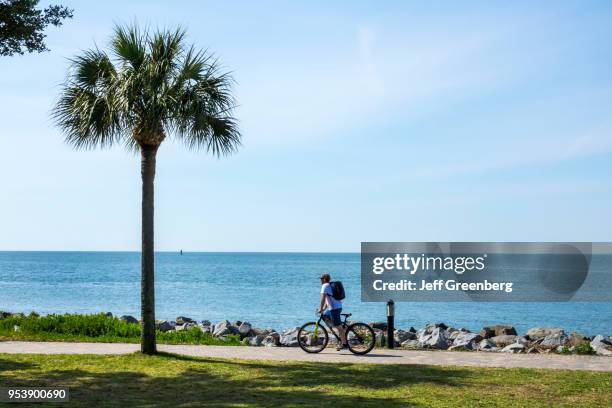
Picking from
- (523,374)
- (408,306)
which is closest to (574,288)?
(408,306)

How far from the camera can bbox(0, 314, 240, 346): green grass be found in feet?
62.4

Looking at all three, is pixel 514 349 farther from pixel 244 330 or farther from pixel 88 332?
pixel 88 332

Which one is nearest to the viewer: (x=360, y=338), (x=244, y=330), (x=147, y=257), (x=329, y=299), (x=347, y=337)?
(x=147, y=257)

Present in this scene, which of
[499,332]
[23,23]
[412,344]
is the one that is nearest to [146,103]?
[23,23]

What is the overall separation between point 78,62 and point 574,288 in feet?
310

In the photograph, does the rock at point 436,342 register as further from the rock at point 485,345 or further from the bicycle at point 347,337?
the bicycle at point 347,337

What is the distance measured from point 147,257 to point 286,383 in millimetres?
4869

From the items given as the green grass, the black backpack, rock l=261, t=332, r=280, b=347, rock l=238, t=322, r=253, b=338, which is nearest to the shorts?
the black backpack

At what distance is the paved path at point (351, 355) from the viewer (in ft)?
49.9

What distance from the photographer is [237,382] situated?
12664mm

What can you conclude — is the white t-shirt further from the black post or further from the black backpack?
the black post

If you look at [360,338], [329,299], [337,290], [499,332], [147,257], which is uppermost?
[147,257]

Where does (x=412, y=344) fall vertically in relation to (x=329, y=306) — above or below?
below

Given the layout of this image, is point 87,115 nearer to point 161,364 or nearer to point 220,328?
point 161,364
